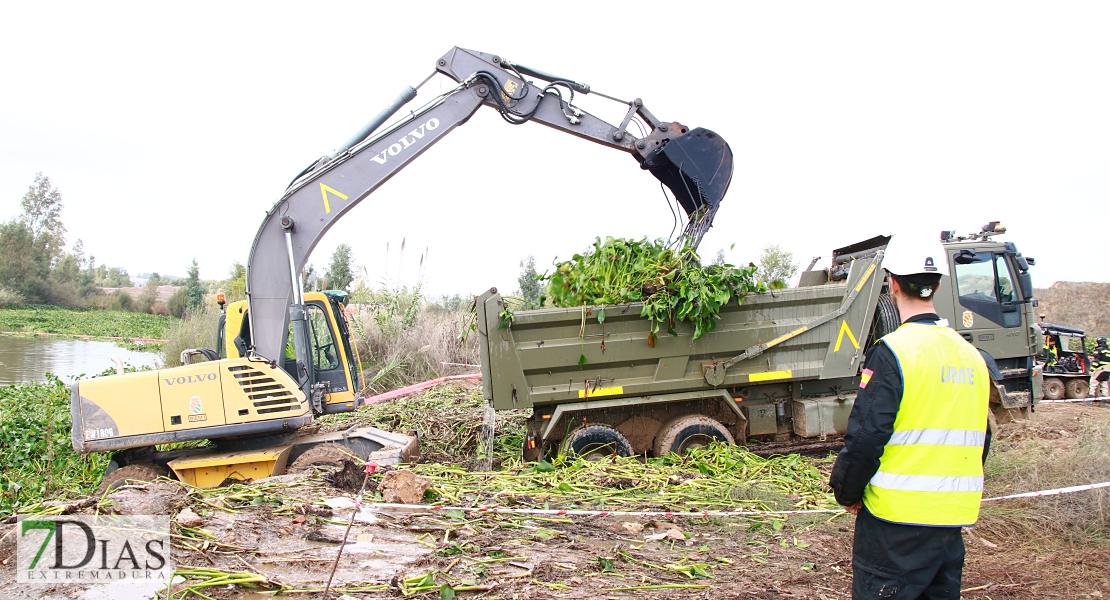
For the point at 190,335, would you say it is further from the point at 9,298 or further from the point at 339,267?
the point at 9,298

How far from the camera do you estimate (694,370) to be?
6457mm

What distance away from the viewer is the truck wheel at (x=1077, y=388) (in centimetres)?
1152

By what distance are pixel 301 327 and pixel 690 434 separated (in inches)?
161

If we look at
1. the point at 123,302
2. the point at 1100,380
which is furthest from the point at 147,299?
the point at 1100,380

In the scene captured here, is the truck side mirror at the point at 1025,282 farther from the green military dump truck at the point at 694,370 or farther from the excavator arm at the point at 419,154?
the excavator arm at the point at 419,154

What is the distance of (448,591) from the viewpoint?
11.1 ft

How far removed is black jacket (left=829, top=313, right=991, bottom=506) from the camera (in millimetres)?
2545

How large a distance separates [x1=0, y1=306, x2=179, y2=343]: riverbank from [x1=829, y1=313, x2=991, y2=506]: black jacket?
98.4 feet

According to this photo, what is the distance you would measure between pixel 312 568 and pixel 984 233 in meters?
9.47

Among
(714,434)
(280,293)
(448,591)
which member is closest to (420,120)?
(280,293)

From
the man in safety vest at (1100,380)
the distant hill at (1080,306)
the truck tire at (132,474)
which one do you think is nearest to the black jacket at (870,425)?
the truck tire at (132,474)

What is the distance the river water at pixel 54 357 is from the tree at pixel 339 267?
6.17 metres

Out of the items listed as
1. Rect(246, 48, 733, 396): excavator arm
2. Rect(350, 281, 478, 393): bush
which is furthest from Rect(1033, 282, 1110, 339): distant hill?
Rect(246, 48, 733, 396): excavator arm

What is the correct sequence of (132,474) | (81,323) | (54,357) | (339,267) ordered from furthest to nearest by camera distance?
(81,323) → (339,267) → (54,357) → (132,474)
